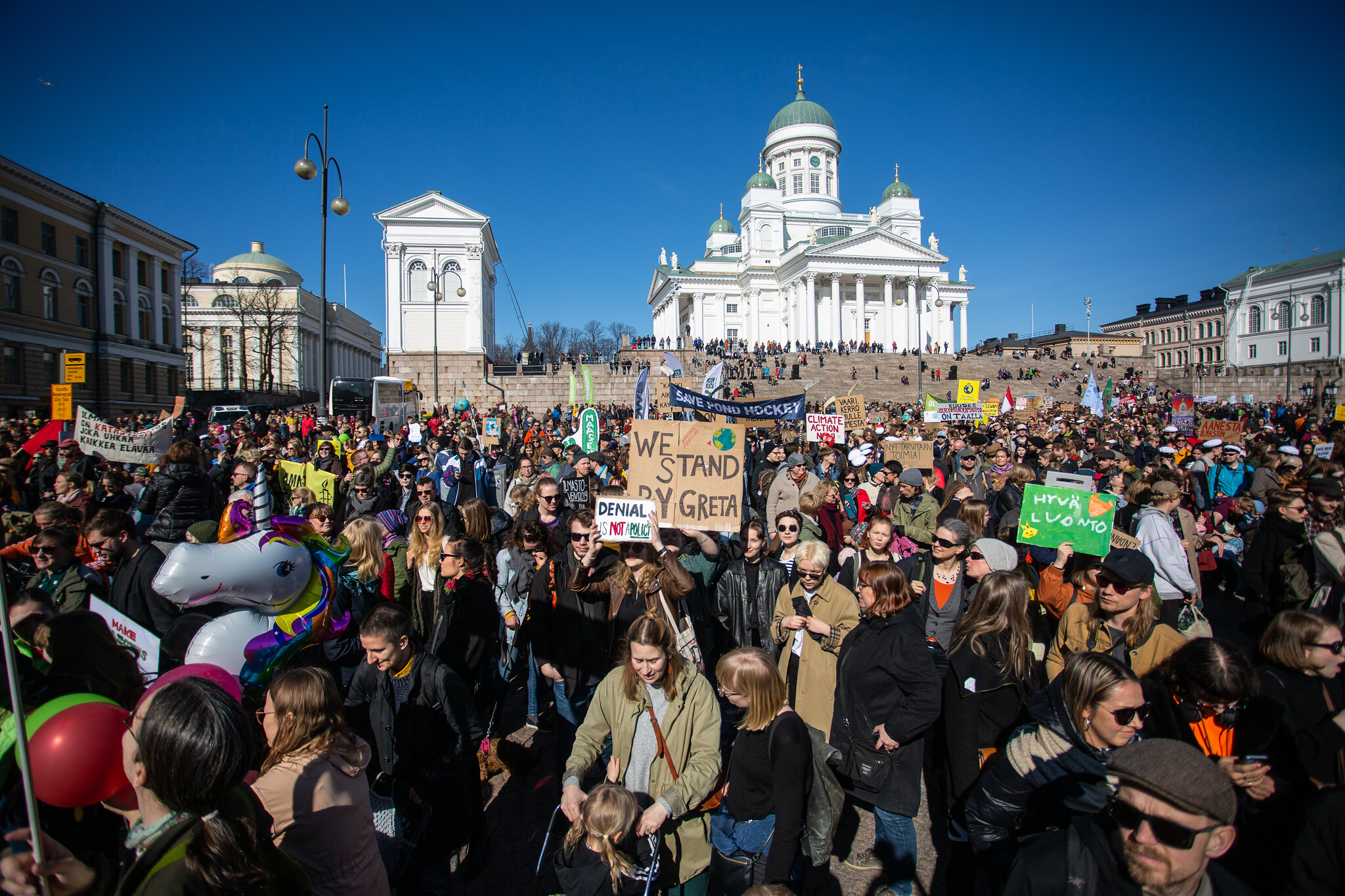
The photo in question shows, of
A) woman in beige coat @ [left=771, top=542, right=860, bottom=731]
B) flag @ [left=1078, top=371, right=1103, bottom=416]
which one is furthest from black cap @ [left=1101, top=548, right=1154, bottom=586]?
flag @ [left=1078, top=371, right=1103, bottom=416]

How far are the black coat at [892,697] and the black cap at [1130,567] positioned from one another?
3.19 feet

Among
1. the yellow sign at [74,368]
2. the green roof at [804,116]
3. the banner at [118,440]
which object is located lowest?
the banner at [118,440]

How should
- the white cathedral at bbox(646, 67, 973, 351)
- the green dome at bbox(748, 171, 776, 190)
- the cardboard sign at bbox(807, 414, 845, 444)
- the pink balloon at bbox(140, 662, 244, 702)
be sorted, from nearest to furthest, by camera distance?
the pink balloon at bbox(140, 662, 244, 702), the cardboard sign at bbox(807, 414, 845, 444), the white cathedral at bbox(646, 67, 973, 351), the green dome at bbox(748, 171, 776, 190)

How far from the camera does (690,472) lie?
4.96 meters

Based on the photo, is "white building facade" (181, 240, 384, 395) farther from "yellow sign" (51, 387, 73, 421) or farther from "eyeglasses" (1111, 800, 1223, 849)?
"eyeglasses" (1111, 800, 1223, 849)

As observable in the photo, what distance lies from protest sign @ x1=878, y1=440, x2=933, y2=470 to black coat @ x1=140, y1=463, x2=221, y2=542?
8.02 m

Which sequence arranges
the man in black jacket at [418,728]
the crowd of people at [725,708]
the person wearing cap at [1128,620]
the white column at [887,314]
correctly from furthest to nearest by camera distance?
the white column at [887,314] < the person wearing cap at [1128,620] < the man in black jacket at [418,728] < the crowd of people at [725,708]

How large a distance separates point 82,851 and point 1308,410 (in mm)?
33459

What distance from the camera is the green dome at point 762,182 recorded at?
234 feet

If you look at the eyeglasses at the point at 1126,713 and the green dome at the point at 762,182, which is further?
the green dome at the point at 762,182

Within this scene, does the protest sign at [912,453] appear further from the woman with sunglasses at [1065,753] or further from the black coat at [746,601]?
the woman with sunglasses at [1065,753]

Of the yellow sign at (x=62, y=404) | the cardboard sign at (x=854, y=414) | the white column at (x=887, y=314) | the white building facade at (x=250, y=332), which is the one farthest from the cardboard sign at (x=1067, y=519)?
the white column at (x=887, y=314)

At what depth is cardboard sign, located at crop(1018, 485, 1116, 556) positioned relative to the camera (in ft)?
15.0

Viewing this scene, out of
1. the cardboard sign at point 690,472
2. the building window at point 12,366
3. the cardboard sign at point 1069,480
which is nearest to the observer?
the cardboard sign at point 690,472
